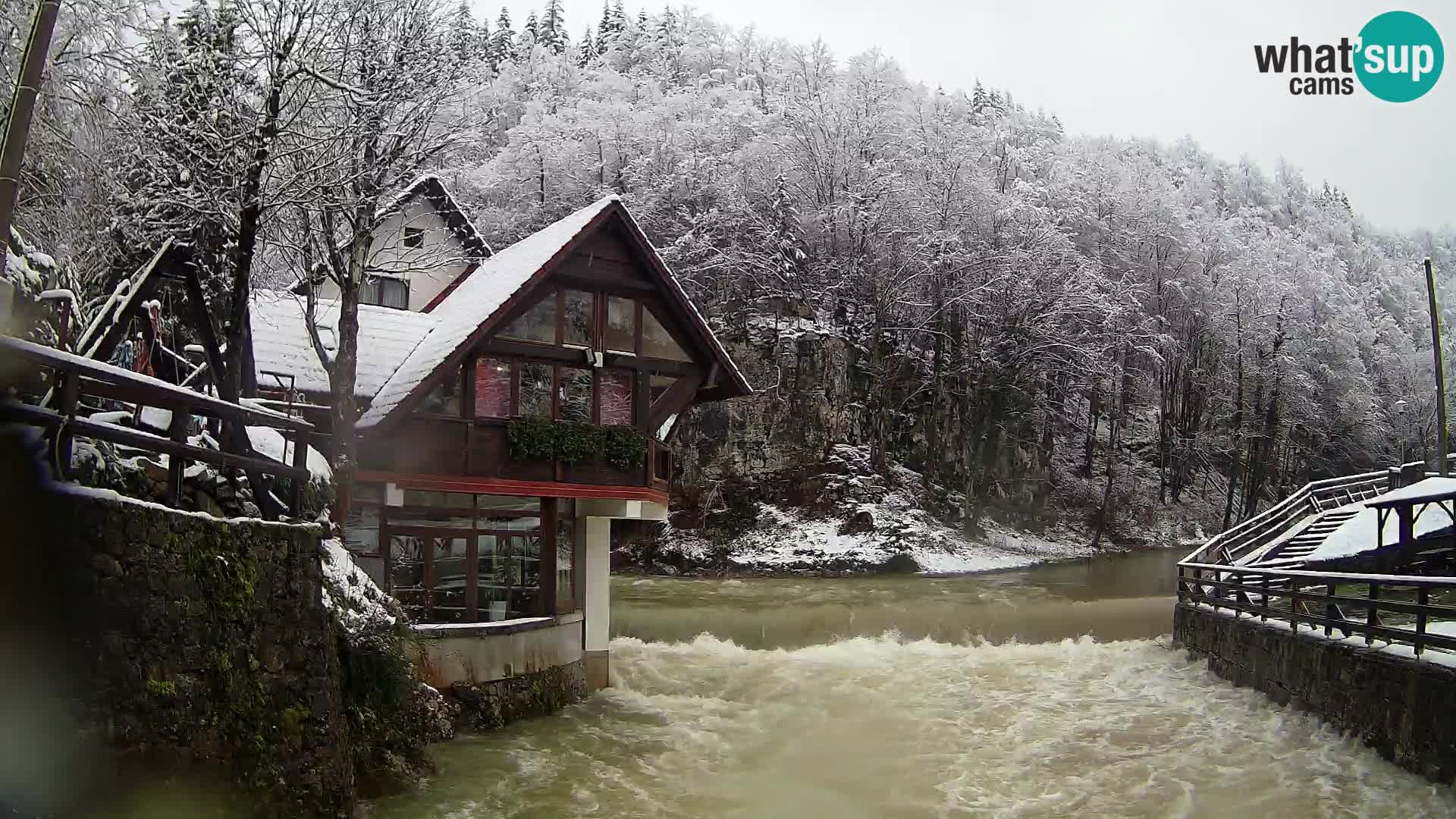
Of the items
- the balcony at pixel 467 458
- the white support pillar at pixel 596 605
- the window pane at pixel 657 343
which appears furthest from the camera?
the window pane at pixel 657 343

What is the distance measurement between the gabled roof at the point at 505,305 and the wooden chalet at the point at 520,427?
50 mm

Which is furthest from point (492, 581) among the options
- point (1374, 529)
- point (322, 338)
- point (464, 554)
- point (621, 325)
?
point (1374, 529)

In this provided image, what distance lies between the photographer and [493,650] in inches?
688

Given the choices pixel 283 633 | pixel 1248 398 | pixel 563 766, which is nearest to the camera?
pixel 283 633

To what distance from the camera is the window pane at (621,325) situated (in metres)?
20.2

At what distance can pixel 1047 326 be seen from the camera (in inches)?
1832

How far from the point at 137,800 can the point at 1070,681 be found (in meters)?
18.3

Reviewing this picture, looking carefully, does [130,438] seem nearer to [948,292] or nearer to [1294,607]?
[1294,607]

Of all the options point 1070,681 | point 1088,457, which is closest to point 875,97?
point 1088,457

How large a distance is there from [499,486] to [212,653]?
9.59 metres

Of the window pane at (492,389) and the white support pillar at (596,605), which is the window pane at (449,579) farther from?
the white support pillar at (596,605)

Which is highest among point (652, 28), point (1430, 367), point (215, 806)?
point (652, 28)

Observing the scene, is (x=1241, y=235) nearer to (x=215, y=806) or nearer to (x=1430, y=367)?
(x=1430, y=367)

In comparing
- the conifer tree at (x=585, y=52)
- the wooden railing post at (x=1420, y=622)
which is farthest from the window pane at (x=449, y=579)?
the conifer tree at (x=585, y=52)
